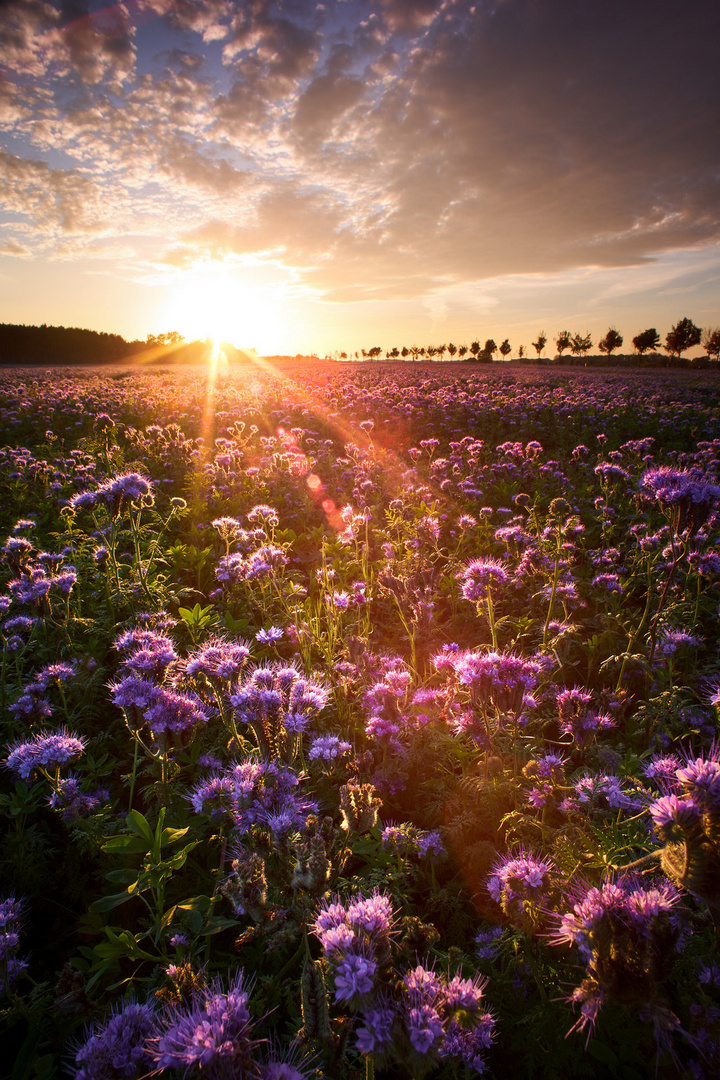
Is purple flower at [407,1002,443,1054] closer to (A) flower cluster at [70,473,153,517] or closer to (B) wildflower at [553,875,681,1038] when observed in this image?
(B) wildflower at [553,875,681,1038]

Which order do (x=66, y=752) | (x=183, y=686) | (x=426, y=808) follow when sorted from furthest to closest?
(x=183, y=686) < (x=426, y=808) < (x=66, y=752)

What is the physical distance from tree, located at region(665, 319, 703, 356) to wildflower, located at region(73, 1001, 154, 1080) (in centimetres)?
7955

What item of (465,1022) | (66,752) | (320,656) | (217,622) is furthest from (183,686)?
(465,1022)

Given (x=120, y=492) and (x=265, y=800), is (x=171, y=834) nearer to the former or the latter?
(x=265, y=800)

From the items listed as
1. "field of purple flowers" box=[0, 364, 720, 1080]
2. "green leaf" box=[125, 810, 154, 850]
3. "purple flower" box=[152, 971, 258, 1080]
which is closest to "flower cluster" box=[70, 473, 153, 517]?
"field of purple flowers" box=[0, 364, 720, 1080]

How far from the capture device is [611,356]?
2682 inches

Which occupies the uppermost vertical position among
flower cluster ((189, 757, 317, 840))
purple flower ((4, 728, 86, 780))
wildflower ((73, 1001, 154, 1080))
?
flower cluster ((189, 757, 317, 840))

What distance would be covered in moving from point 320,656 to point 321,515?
12.1 feet

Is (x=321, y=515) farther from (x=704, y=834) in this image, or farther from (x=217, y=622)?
(x=704, y=834)

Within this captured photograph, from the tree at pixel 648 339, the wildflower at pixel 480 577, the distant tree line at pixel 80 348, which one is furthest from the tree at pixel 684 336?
the wildflower at pixel 480 577

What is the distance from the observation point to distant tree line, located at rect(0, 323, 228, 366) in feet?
180

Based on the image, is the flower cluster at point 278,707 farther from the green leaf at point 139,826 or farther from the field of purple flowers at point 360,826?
the green leaf at point 139,826

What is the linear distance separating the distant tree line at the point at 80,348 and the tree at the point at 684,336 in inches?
2538

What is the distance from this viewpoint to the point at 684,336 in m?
61.1
